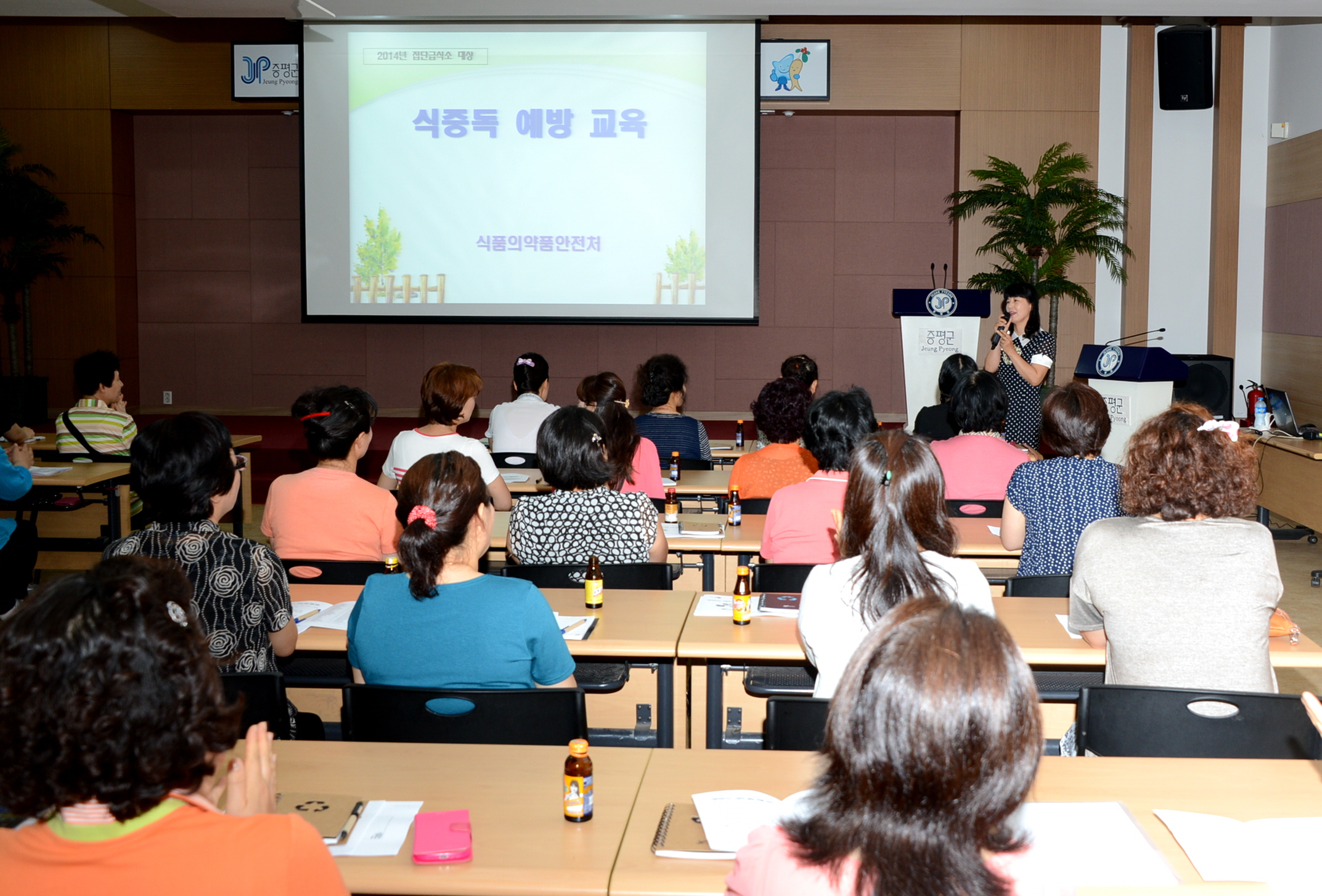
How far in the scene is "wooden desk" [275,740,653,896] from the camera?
61.6 inches

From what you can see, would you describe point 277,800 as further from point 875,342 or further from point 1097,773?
point 875,342

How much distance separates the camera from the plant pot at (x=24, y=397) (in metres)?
8.88

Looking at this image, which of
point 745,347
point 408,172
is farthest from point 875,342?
point 408,172

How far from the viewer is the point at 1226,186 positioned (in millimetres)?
9180

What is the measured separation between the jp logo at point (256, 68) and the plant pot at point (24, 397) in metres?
3.13

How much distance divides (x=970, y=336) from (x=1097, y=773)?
6.11m

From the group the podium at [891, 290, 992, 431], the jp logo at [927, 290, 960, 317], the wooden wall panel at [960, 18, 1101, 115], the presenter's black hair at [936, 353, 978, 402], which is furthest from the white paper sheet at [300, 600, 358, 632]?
the wooden wall panel at [960, 18, 1101, 115]

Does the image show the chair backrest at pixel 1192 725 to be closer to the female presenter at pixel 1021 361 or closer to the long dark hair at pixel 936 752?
the long dark hair at pixel 936 752

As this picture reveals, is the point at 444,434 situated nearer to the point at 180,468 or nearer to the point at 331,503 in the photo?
the point at 331,503

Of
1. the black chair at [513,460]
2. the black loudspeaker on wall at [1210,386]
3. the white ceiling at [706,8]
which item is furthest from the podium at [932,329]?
the black chair at [513,460]

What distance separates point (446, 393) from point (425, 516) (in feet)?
8.23

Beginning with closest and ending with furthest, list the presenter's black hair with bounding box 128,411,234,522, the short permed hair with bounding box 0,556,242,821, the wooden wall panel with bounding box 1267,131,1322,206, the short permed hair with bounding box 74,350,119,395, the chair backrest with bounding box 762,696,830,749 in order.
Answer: the short permed hair with bounding box 0,556,242,821 → the chair backrest with bounding box 762,696,830,749 → the presenter's black hair with bounding box 128,411,234,522 → the short permed hair with bounding box 74,350,119,395 → the wooden wall panel with bounding box 1267,131,1322,206

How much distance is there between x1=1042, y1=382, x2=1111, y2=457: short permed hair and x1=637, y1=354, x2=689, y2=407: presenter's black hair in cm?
252

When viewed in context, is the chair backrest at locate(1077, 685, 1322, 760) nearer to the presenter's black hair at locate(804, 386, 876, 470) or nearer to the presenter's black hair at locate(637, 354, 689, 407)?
the presenter's black hair at locate(804, 386, 876, 470)
